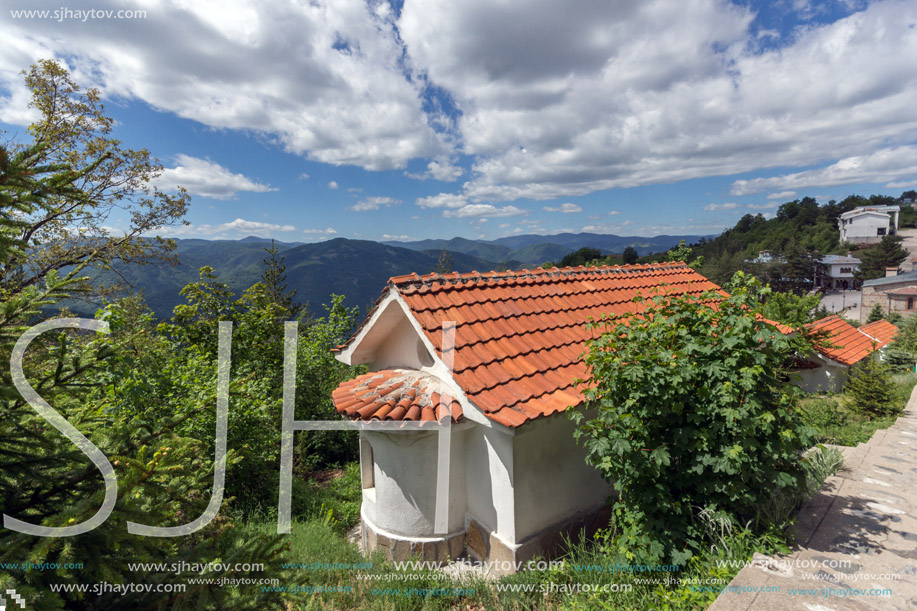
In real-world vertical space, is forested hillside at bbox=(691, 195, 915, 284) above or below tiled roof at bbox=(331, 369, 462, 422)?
above

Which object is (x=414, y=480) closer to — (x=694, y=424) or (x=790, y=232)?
(x=694, y=424)

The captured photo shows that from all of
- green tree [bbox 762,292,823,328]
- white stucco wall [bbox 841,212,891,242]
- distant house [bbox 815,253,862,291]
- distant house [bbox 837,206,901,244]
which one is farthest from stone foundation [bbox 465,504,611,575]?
white stucco wall [bbox 841,212,891,242]

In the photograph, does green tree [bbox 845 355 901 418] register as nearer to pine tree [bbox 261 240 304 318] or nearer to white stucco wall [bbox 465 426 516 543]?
white stucco wall [bbox 465 426 516 543]

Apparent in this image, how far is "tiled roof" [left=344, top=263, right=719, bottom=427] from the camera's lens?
199 inches

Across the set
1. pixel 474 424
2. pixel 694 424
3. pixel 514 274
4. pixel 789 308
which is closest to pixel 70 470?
pixel 474 424

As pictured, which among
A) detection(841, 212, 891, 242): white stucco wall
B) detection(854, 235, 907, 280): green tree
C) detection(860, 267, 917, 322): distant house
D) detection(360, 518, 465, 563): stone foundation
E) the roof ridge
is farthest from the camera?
detection(841, 212, 891, 242): white stucco wall

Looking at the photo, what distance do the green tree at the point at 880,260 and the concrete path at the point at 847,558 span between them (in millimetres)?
77520

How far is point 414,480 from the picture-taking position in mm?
5629

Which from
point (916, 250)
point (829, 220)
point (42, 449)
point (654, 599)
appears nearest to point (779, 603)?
point (654, 599)

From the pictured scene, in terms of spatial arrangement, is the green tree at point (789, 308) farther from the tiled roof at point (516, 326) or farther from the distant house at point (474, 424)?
the distant house at point (474, 424)

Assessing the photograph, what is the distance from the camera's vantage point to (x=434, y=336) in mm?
5438

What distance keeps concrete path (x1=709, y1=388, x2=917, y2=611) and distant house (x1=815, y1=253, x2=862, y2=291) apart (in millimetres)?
78595

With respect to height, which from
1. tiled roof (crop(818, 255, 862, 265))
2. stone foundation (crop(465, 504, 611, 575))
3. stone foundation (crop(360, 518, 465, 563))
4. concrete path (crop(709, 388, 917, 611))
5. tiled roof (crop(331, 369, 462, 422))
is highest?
tiled roof (crop(818, 255, 862, 265))

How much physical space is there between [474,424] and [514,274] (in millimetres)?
3081
